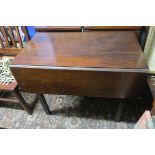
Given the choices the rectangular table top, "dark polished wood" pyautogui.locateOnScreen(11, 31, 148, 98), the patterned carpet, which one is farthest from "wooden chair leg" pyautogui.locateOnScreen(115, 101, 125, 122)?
the rectangular table top

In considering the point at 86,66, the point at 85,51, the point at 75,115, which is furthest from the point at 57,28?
the point at 75,115

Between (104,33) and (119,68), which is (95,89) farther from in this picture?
(104,33)

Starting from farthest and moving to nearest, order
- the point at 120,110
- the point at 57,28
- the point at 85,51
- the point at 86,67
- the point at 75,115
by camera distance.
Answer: the point at 75,115
the point at 57,28
the point at 120,110
the point at 85,51
the point at 86,67

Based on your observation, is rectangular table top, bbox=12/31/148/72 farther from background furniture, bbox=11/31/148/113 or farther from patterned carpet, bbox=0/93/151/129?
patterned carpet, bbox=0/93/151/129

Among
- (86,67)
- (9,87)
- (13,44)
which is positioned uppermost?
(86,67)

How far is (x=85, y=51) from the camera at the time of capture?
1.17 m

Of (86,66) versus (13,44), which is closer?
(86,66)

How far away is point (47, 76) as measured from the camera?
1124 mm

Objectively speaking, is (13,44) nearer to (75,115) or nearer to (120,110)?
(75,115)

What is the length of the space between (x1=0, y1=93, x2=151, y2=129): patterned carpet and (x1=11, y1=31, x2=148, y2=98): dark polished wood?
464 mm

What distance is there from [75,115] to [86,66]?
2.44 feet

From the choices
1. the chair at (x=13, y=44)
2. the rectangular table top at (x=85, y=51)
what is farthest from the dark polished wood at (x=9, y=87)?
the rectangular table top at (x=85, y=51)

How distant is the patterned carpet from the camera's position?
4.97 ft

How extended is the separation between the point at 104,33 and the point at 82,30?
0.72 ft
